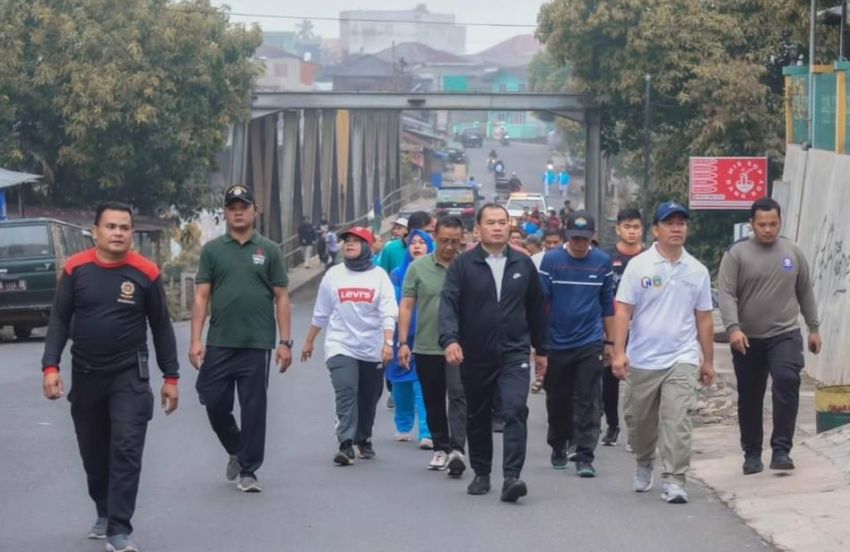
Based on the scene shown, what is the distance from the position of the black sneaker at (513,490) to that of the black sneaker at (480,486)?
336 mm

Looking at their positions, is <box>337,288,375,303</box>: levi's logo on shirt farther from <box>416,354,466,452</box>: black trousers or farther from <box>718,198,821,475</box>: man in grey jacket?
<box>718,198,821,475</box>: man in grey jacket

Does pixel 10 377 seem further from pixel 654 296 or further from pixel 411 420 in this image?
pixel 654 296

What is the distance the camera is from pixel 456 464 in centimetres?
1116

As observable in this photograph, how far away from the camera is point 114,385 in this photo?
868 centimetres

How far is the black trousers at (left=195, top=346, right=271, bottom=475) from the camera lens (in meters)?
10.4

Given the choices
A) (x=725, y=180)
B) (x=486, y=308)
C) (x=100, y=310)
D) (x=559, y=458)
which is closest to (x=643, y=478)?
(x=559, y=458)

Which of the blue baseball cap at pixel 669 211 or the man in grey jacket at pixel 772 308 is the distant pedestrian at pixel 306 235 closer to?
the man in grey jacket at pixel 772 308

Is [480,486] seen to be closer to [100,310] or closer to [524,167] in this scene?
[100,310]

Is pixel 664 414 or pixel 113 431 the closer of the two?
pixel 113 431

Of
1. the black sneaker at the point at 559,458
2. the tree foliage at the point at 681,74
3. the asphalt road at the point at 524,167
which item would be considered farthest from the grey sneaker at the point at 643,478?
the asphalt road at the point at 524,167

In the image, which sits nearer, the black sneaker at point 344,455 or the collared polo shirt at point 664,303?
the collared polo shirt at point 664,303

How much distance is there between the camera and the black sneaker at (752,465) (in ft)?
36.5

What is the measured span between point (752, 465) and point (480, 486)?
6.44 feet

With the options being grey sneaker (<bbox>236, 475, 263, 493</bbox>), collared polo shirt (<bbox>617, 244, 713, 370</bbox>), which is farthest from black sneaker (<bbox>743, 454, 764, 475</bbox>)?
grey sneaker (<bbox>236, 475, 263, 493</bbox>)
